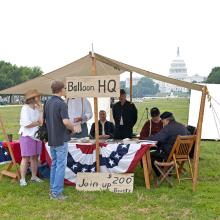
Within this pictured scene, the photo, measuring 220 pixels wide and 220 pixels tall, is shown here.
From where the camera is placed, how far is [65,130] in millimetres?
5992

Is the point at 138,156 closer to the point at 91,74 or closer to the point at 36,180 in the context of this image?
the point at 91,74

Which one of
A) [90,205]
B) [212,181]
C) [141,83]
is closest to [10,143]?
[90,205]

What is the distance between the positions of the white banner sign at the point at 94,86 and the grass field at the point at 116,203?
1.38 m

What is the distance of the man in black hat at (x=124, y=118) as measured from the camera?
335 inches

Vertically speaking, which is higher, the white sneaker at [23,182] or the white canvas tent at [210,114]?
the white canvas tent at [210,114]

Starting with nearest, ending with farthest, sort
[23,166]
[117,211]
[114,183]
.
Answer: [117,211], [114,183], [23,166]

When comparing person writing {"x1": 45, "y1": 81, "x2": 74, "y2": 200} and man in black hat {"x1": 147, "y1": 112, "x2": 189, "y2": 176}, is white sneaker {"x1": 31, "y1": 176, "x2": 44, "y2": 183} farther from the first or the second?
man in black hat {"x1": 147, "y1": 112, "x2": 189, "y2": 176}

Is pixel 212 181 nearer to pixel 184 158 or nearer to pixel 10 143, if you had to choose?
pixel 184 158

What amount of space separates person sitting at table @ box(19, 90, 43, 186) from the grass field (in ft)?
1.44

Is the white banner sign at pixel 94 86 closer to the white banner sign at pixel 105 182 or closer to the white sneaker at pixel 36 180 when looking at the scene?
the white banner sign at pixel 105 182

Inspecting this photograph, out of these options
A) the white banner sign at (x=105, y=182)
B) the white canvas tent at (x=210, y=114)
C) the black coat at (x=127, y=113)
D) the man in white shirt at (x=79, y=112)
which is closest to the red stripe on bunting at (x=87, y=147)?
the white banner sign at (x=105, y=182)

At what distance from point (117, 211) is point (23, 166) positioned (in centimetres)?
208

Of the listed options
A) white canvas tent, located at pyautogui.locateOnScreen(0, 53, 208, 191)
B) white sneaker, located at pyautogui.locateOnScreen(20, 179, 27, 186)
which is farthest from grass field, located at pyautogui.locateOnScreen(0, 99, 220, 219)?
white canvas tent, located at pyautogui.locateOnScreen(0, 53, 208, 191)

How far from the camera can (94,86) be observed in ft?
21.1
